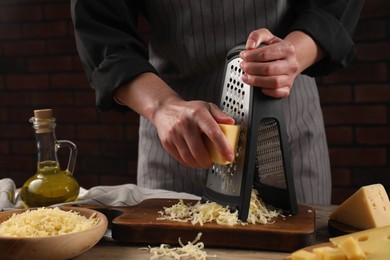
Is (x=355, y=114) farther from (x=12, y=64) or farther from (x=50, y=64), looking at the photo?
(x=12, y=64)

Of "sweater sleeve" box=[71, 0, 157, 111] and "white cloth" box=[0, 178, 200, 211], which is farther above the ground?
"sweater sleeve" box=[71, 0, 157, 111]

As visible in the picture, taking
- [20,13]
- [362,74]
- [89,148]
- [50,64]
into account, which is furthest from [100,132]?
[362,74]

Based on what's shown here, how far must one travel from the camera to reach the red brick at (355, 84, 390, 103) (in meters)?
2.72

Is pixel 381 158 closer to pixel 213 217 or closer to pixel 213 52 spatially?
pixel 213 52

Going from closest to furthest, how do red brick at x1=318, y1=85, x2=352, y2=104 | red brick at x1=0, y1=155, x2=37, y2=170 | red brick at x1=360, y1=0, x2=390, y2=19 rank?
red brick at x1=360, y1=0, x2=390, y2=19 → red brick at x1=318, y1=85, x2=352, y2=104 → red brick at x1=0, y1=155, x2=37, y2=170

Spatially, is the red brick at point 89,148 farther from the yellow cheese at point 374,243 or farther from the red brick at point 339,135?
the yellow cheese at point 374,243

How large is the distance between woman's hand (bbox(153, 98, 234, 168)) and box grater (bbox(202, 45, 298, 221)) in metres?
0.05

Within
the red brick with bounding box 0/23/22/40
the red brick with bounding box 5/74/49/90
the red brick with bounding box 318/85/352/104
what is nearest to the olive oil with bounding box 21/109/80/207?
the red brick with bounding box 318/85/352/104

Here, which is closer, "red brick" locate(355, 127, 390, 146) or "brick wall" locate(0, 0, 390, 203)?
"red brick" locate(355, 127, 390, 146)

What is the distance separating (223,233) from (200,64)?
2.17ft

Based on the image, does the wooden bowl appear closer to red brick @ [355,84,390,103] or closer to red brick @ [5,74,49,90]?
red brick @ [355,84,390,103]

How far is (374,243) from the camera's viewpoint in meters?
0.99

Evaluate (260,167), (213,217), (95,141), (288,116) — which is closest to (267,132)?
(260,167)

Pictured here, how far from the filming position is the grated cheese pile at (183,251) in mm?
1083
